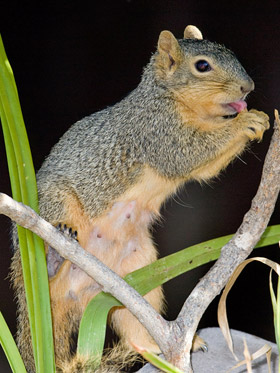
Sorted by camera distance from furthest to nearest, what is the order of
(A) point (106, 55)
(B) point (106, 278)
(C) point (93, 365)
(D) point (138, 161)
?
(A) point (106, 55) < (D) point (138, 161) < (C) point (93, 365) < (B) point (106, 278)

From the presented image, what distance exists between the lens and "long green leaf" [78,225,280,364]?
1.36 m

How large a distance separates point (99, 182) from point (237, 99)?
1.42 ft

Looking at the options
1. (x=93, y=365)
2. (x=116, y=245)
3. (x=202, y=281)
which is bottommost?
(x=93, y=365)

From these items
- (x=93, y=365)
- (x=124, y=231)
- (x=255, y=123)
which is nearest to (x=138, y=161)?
(x=124, y=231)

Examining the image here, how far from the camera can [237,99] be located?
1.56 meters

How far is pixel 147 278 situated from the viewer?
1451 mm

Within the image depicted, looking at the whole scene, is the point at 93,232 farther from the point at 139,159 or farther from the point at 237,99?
the point at 237,99

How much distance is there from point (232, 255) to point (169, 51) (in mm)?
565

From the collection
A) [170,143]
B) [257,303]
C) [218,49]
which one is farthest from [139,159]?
[257,303]

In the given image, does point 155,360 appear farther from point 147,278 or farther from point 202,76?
point 202,76

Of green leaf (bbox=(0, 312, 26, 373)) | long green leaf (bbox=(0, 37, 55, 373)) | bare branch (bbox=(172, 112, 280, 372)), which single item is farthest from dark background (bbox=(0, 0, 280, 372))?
green leaf (bbox=(0, 312, 26, 373))

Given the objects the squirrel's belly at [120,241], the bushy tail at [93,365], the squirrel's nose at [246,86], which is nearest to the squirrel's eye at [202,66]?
the squirrel's nose at [246,86]

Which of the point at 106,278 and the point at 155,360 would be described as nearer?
the point at 155,360

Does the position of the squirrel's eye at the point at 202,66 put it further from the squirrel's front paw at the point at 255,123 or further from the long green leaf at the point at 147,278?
the long green leaf at the point at 147,278
